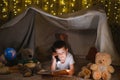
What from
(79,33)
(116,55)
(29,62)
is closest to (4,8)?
(79,33)

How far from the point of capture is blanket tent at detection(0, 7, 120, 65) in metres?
3.59

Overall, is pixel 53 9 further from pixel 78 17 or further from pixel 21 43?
pixel 78 17

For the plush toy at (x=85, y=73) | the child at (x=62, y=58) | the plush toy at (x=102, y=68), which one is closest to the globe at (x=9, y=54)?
the child at (x=62, y=58)

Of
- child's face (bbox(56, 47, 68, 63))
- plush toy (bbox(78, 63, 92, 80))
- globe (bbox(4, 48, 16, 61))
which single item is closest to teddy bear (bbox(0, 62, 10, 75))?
globe (bbox(4, 48, 16, 61))

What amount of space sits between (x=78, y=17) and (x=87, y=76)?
841mm

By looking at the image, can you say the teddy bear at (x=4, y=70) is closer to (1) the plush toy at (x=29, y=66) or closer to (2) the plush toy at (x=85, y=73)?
(1) the plush toy at (x=29, y=66)

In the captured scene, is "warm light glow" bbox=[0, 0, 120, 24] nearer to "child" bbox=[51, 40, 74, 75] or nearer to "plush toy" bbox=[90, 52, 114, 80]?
"child" bbox=[51, 40, 74, 75]

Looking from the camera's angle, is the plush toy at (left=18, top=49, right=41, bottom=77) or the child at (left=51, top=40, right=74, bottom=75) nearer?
the child at (left=51, top=40, right=74, bottom=75)

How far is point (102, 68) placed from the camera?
3.21 meters

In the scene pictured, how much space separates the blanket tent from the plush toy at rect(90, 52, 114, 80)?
34cm

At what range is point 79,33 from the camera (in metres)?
4.46

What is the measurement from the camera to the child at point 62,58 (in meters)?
3.17

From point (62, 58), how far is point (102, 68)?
48 cm

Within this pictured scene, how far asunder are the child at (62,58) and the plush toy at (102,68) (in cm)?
26
